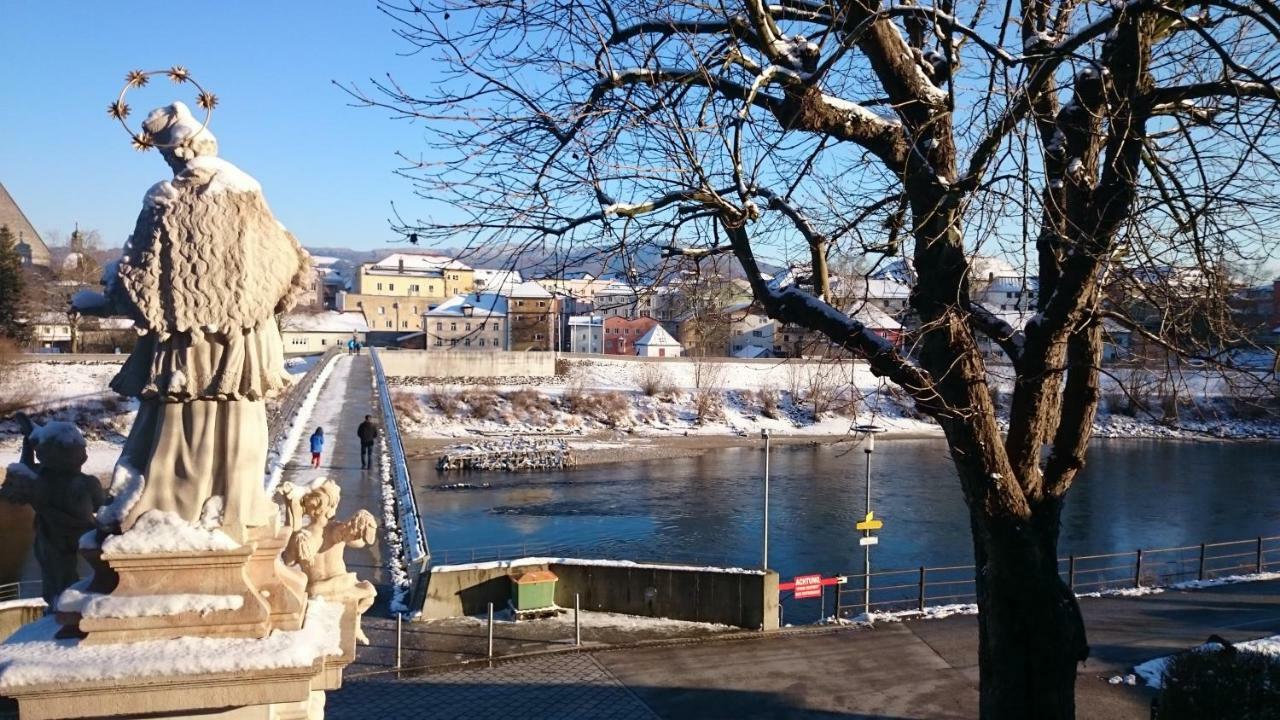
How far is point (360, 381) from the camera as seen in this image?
125 ft

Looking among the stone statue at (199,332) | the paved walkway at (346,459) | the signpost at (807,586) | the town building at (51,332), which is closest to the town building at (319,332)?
the town building at (51,332)

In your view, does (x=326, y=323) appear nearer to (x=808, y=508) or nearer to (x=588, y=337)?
(x=588, y=337)

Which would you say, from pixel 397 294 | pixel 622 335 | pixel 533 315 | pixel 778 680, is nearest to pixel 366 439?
pixel 778 680

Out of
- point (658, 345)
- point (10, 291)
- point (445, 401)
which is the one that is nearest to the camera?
point (10, 291)

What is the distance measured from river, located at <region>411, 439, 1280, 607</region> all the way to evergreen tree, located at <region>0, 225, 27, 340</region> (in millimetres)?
24877

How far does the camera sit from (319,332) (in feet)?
249

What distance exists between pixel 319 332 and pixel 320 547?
75335 mm

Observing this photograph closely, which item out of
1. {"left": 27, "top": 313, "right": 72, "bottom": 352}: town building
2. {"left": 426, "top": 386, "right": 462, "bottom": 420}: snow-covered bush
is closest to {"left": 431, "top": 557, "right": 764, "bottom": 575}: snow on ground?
{"left": 426, "top": 386, "right": 462, "bottom": 420}: snow-covered bush

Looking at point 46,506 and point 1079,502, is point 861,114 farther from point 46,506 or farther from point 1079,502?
point 1079,502

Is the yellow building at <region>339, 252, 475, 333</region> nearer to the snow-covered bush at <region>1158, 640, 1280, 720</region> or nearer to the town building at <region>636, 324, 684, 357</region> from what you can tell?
the town building at <region>636, 324, 684, 357</region>

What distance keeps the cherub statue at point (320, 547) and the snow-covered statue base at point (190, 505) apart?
1.22 metres

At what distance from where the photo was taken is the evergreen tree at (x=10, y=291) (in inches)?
1716

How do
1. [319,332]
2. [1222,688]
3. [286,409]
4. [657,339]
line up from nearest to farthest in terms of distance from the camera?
[1222,688]
[286,409]
[657,339]
[319,332]

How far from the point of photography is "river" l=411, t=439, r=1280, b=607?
2253cm
